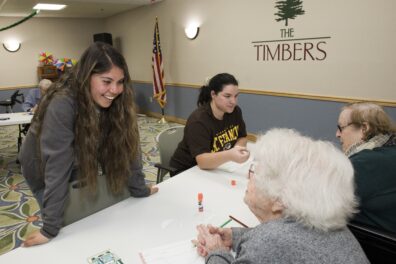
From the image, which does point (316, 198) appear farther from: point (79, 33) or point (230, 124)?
point (79, 33)

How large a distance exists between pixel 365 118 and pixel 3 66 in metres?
8.30

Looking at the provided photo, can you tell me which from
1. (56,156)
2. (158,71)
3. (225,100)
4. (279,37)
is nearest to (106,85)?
(56,156)

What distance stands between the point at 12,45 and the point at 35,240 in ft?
25.8

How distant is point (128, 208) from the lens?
4.57 feet

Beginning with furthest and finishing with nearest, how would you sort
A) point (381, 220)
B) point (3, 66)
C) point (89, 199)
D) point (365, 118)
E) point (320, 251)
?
point (3, 66), point (365, 118), point (89, 199), point (381, 220), point (320, 251)

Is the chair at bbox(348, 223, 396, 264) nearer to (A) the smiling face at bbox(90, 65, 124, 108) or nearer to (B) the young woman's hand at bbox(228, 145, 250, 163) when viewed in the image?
(B) the young woman's hand at bbox(228, 145, 250, 163)

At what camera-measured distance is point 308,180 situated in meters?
0.77

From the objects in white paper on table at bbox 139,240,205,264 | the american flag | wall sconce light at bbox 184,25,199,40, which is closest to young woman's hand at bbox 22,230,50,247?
white paper on table at bbox 139,240,205,264

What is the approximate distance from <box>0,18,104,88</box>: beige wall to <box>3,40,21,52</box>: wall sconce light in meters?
0.09

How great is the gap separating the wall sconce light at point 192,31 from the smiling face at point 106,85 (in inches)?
163

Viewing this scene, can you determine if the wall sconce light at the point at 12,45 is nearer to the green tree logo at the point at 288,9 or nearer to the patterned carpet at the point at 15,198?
the patterned carpet at the point at 15,198

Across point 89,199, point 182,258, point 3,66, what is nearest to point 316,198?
point 182,258

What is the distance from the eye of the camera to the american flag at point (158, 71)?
591 cm

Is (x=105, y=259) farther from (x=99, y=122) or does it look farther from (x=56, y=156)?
(x=99, y=122)
